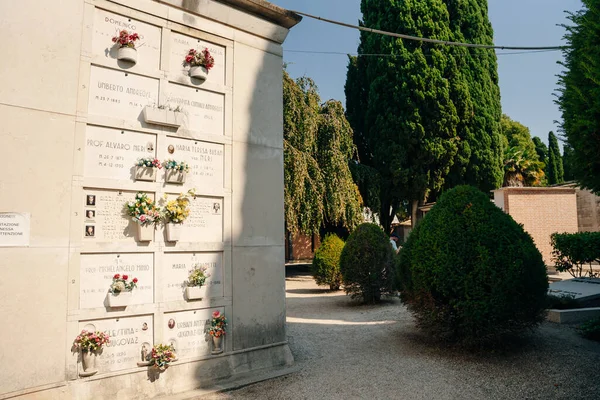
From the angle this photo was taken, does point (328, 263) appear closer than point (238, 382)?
No

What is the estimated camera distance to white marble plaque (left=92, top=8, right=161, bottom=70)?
450cm

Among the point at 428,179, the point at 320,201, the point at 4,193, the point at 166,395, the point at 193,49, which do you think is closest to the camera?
the point at 4,193

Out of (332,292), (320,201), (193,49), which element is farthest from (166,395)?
(320,201)

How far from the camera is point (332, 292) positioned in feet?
42.1

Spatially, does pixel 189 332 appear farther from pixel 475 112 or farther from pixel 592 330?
pixel 475 112

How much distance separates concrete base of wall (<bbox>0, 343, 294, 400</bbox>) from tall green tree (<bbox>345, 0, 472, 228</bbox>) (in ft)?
47.5

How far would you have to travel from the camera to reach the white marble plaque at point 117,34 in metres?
4.50

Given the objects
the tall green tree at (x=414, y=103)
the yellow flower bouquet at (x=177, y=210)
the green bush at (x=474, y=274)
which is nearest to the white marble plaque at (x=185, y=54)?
the yellow flower bouquet at (x=177, y=210)

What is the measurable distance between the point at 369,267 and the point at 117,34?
7277 mm

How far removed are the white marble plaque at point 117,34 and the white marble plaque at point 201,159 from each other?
0.92m

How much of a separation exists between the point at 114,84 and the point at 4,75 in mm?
963

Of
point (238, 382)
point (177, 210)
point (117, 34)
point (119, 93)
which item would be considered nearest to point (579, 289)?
point (238, 382)

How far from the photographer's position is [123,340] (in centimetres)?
437

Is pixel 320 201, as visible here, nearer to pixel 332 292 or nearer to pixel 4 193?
pixel 332 292
